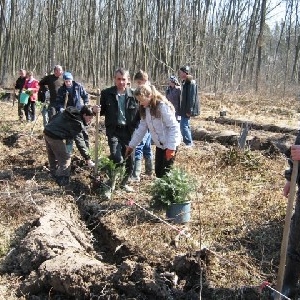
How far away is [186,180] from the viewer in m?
5.31

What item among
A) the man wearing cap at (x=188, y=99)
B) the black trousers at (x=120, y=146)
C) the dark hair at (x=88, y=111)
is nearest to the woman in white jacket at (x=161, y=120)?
the black trousers at (x=120, y=146)

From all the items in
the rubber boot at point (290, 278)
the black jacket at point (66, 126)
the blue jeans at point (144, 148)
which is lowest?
the rubber boot at point (290, 278)

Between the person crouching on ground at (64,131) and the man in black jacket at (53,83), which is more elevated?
the man in black jacket at (53,83)

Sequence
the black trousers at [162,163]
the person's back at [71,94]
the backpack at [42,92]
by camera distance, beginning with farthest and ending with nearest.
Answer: the backpack at [42,92]
the person's back at [71,94]
the black trousers at [162,163]

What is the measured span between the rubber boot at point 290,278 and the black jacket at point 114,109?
3635 millimetres

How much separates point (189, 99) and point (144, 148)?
241 cm

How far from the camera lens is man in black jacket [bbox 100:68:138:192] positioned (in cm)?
650

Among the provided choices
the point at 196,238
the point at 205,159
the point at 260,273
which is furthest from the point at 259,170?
the point at 260,273

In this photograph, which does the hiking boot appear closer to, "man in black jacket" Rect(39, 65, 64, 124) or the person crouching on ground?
the person crouching on ground

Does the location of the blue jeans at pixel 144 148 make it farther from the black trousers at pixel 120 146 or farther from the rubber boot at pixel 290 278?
the rubber boot at pixel 290 278

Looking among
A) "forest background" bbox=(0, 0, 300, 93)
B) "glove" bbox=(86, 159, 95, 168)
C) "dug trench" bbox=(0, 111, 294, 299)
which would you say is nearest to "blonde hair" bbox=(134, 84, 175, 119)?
"dug trench" bbox=(0, 111, 294, 299)

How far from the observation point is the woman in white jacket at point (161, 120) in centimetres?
556

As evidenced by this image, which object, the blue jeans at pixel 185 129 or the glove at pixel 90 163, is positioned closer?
the glove at pixel 90 163

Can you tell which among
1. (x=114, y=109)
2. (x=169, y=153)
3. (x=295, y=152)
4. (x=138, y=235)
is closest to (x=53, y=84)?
(x=114, y=109)
